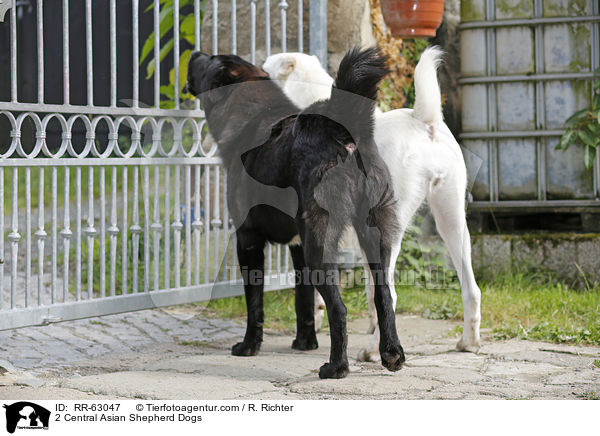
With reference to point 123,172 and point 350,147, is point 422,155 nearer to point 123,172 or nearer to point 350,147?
point 350,147

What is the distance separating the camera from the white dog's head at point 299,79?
4141 millimetres

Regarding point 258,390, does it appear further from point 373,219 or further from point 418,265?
point 418,265

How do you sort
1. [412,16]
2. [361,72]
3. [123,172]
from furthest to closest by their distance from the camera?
1. [412,16]
2. [123,172]
3. [361,72]

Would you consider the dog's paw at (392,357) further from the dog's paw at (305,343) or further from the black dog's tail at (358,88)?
the black dog's tail at (358,88)

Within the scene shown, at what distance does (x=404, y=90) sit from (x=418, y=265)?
138 cm

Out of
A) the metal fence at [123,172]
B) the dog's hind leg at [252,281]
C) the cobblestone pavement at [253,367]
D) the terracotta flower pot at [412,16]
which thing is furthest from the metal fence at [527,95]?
the dog's hind leg at [252,281]

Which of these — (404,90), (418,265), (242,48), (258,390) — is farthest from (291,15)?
(258,390)

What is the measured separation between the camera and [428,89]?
3.88 m

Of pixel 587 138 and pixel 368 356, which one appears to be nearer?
pixel 368 356

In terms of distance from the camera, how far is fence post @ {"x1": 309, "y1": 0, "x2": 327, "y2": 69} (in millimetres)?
5387

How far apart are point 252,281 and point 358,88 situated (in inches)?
46.7

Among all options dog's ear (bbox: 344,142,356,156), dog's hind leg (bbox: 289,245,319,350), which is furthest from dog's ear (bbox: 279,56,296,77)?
dog's hind leg (bbox: 289,245,319,350)
